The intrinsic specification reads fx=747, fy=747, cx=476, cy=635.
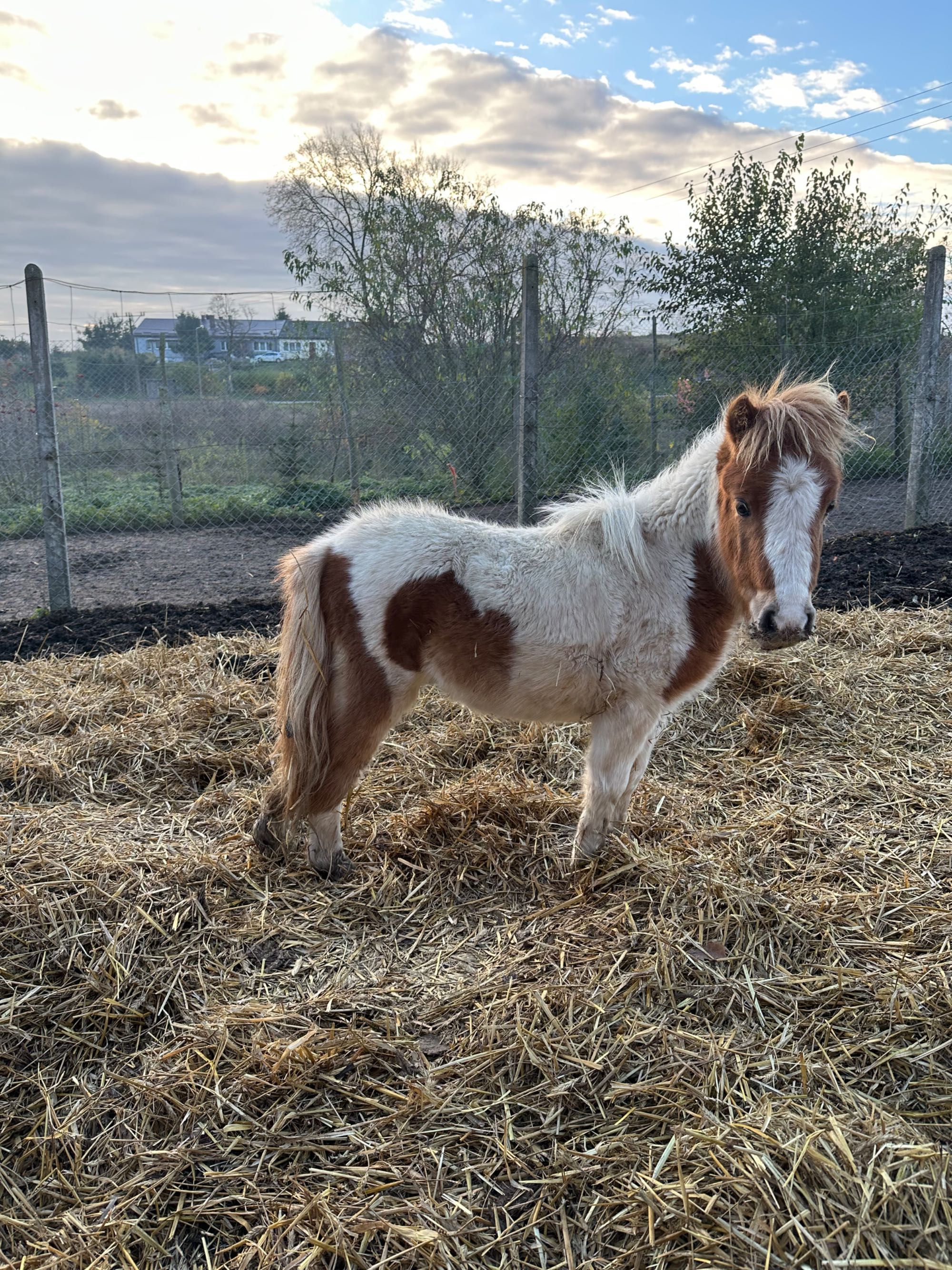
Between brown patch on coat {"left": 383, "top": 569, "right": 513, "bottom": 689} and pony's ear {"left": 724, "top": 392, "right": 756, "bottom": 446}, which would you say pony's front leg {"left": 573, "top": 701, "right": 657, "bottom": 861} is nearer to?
brown patch on coat {"left": 383, "top": 569, "right": 513, "bottom": 689}

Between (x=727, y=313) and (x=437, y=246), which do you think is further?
(x=727, y=313)

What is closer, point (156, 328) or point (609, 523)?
point (609, 523)

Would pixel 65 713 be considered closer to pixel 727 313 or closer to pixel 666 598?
pixel 666 598

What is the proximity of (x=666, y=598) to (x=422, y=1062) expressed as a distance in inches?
66.7

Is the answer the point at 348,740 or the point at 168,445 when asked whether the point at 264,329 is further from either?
the point at 348,740

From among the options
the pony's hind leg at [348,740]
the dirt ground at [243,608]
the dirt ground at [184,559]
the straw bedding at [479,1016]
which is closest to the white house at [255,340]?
the dirt ground at [184,559]

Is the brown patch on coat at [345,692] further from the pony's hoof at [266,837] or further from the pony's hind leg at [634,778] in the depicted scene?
the pony's hind leg at [634,778]

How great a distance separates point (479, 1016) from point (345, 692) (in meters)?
1.14

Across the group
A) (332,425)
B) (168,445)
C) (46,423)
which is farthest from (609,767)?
(168,445)

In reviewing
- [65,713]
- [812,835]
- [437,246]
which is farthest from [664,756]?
[437,246]

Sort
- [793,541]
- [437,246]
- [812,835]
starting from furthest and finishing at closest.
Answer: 1. [437,246]
2. [812,835]
3. [793,541]

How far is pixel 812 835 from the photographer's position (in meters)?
3.07

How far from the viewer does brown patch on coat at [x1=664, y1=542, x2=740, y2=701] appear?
2.72 metres

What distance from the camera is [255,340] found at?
738 cm
